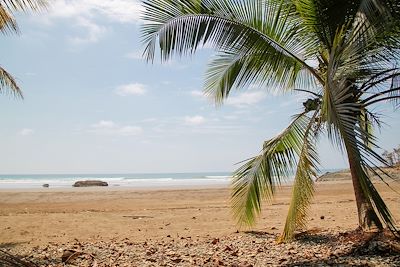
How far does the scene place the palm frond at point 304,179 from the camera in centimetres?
614

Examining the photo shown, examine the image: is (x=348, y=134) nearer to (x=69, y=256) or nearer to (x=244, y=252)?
(x=244, y=252)

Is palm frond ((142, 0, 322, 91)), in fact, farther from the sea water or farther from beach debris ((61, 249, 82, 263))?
the sea water

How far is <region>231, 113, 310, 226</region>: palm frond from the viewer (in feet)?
22.4

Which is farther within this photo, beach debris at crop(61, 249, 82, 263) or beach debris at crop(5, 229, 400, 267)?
beach debris at crop(61, 249, 82, 263)

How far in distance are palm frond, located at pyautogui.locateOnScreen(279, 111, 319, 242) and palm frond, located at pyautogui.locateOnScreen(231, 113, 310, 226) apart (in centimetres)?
29

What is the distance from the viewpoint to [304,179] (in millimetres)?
6148

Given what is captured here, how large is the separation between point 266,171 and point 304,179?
3.59 feet

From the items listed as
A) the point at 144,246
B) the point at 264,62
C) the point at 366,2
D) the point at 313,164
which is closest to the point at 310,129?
the point at 313,164

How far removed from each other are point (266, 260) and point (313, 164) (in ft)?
5.42

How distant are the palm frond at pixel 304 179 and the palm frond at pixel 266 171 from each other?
29 centimetres

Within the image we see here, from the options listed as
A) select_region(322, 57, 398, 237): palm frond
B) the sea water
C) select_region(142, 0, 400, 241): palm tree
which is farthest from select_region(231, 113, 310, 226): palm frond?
the sea water

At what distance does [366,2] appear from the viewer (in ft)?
14.8

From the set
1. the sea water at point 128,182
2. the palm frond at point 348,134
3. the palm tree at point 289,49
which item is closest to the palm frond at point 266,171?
the palm tree at point 289,49

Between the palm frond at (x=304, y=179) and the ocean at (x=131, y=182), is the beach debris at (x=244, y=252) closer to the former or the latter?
the palm frond at (x=304, y=179)
